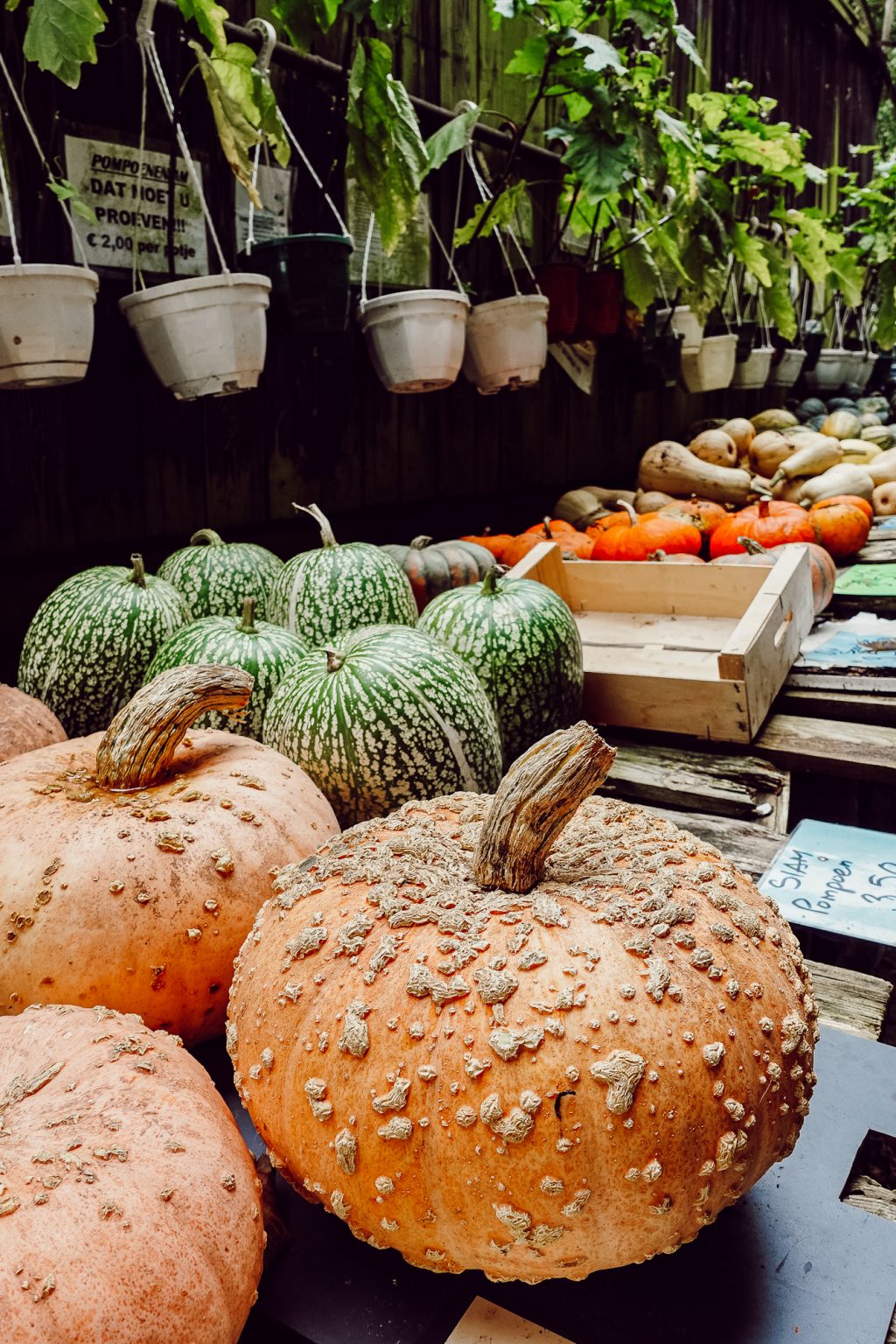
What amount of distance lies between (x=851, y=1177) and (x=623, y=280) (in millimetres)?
3639

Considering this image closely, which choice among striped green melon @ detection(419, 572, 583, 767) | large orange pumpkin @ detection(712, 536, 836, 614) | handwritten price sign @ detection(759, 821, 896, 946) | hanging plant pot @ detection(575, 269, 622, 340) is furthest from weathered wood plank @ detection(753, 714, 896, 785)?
hanging plant pot @ detection(575, 269, 622, 340)

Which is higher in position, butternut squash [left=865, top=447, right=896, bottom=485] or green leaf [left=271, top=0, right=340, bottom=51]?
green leaf [left=271, top=0, right=340, bottom=51]

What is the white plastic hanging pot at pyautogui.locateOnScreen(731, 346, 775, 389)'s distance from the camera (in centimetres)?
554

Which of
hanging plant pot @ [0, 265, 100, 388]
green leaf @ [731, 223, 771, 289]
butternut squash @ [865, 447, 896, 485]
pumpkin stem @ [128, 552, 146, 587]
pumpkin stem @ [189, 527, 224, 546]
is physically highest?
green leaf @ [731, 223, 771, 289]

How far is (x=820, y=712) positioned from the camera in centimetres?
274

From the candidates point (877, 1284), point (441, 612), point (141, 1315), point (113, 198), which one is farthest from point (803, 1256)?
point (113, 198)

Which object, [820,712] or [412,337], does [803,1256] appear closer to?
[820,712]

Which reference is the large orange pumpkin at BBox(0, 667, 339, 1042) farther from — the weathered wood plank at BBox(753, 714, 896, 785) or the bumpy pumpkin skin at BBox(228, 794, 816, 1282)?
the weathered wood plank at BBox(753, 714, 896, 785)

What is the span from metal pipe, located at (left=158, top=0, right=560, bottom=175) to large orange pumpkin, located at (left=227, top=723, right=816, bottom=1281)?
239 cm

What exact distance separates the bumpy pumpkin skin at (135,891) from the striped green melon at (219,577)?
43.2 inches

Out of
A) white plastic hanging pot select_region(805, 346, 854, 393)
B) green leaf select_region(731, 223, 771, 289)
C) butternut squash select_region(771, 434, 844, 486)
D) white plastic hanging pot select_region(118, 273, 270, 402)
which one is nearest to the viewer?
white plastic hanging pot select_region(118, 273, 270, 402)

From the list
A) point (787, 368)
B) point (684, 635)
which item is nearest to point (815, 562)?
point (684, 635)

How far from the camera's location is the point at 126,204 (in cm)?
266

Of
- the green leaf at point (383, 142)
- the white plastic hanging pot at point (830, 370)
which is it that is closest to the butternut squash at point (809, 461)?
the white plastic hanging pot at point (830, 370)
